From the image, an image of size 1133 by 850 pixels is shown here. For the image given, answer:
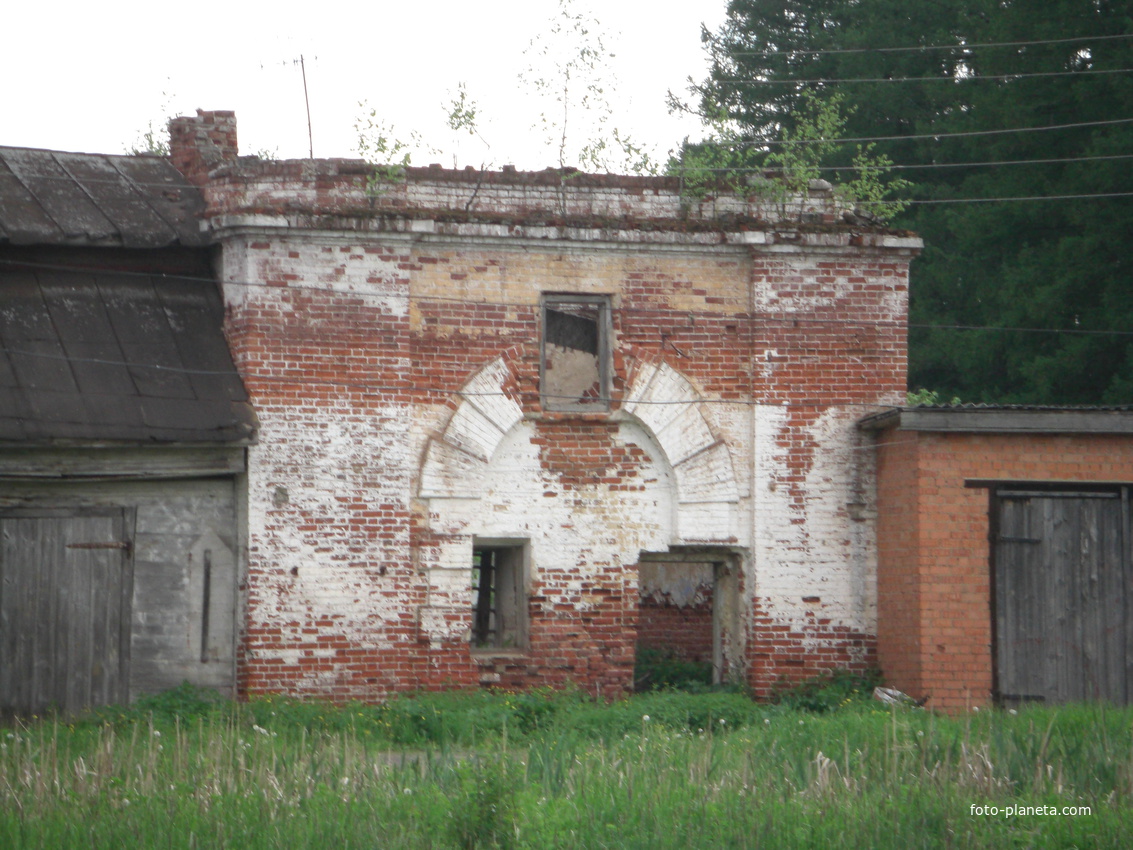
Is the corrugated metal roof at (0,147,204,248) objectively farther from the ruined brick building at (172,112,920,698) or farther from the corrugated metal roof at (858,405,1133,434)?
the corrugated metal roof at (858,405,1133,434)

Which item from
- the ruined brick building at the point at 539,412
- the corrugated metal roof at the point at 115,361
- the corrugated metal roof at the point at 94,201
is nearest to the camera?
the corrugated metal roof at the point at 115,361

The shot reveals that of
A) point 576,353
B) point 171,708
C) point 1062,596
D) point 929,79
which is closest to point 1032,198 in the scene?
point 929,79

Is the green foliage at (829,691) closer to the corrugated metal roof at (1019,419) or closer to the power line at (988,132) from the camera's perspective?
the corrugated metal roof at (1019,419)

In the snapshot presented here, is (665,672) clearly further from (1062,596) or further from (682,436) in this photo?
(1062,596)

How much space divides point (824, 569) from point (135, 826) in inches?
303

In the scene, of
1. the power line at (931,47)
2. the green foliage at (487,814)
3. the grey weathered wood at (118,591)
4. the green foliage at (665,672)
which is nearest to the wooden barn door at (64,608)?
the grey weathered wood at (118,591)

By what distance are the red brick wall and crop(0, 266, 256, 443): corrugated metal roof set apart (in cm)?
611

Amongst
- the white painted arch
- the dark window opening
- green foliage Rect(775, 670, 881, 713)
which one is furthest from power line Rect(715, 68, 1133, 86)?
the dark window opening

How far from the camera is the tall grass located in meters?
7.84

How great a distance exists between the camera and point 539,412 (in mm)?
13469

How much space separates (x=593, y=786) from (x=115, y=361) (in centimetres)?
622

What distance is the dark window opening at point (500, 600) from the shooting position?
1358 cm

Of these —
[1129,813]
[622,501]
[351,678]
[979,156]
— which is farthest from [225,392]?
[979,156]

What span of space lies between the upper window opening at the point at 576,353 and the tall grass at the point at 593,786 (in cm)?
355
